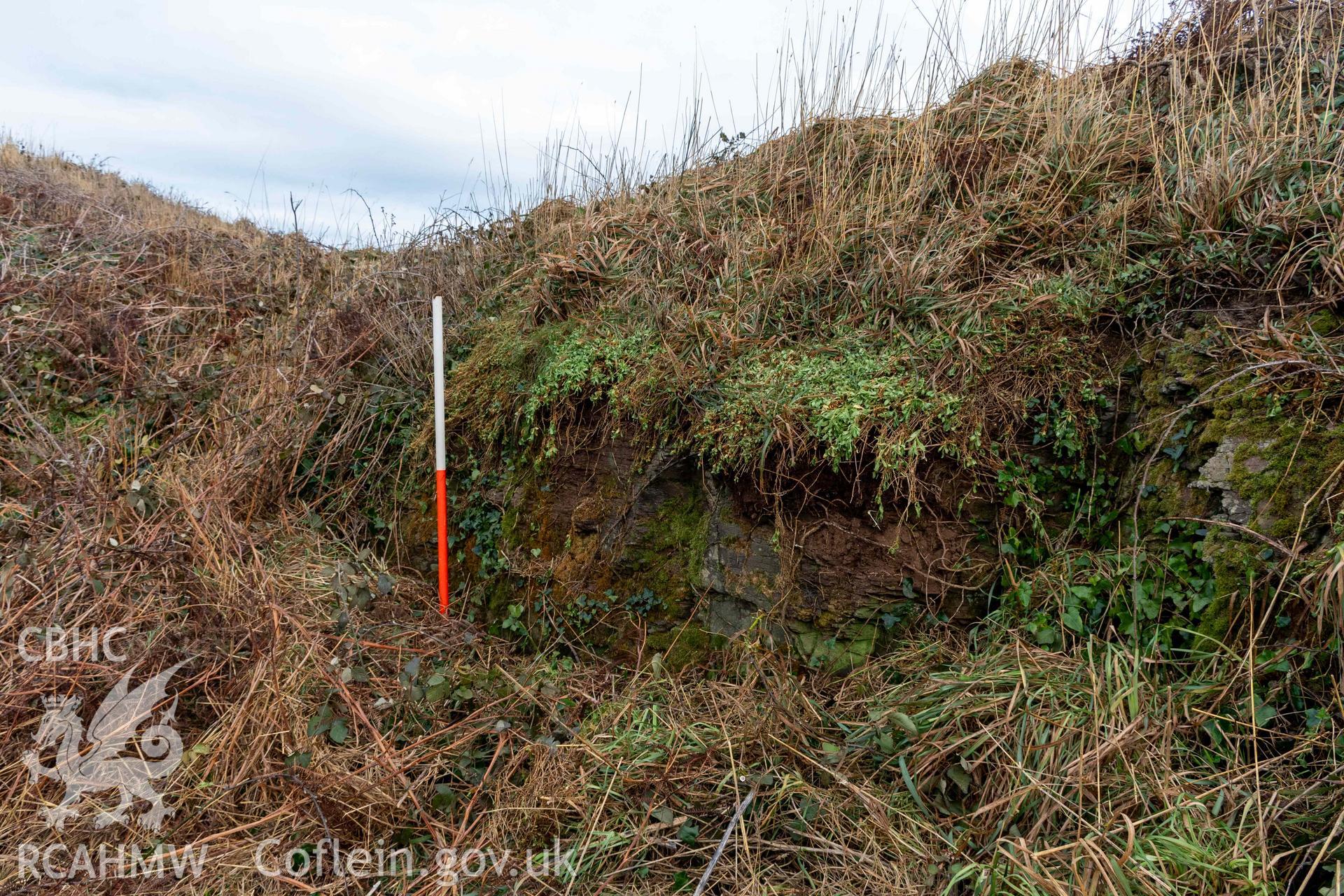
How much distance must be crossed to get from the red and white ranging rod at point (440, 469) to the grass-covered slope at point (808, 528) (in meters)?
0.17

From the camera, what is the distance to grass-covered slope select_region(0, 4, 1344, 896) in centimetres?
233

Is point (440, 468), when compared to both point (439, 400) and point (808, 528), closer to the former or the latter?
point (439, 400)

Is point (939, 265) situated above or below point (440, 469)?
above

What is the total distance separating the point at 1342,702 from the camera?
2.08 meters

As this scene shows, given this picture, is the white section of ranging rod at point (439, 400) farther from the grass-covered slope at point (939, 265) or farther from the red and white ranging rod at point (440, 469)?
the grass-covered slope at point (939, 265)

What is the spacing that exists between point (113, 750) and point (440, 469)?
5.61 feet

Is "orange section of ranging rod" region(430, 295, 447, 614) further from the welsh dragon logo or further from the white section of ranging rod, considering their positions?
the welsh dragon logo

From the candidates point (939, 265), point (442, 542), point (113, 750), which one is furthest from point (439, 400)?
point (939, 265)

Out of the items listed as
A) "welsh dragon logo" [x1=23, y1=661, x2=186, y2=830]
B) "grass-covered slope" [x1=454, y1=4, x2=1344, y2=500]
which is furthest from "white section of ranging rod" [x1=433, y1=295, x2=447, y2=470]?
"welsh dragon logo" [x1=23, y1=661, x2=186, y2=830]

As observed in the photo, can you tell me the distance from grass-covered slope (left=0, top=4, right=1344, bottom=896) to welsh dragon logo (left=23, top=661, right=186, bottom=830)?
0.18 feet

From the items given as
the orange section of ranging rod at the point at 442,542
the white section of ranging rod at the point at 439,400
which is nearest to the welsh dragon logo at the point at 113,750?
the orange section of ranging rod at the point at 442,542

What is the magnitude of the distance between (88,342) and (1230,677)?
248 inches

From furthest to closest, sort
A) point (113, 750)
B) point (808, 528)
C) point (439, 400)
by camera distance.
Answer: point (439, 400) < point (808, 528) < point (113, 750)

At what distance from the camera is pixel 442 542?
3760 millimetres
